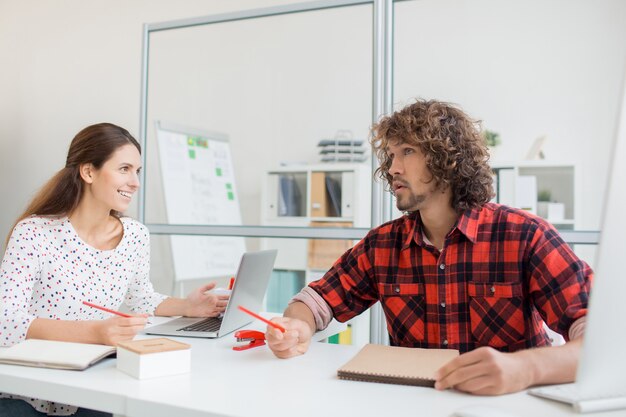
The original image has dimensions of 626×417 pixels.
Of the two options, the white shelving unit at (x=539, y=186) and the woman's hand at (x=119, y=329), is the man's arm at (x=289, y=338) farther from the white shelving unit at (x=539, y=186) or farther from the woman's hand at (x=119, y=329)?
the white shelving unit at (x=539, y=186)

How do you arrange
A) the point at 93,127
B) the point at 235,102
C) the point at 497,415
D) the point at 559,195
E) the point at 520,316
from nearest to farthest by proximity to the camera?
the point at 497,415
the point at 520,316
the point at 93,127
the point at 559,195
the point at 235,102

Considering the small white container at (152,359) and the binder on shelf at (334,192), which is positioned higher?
the binder on shelf at (334,192)

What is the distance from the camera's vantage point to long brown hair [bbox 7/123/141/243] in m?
1.62

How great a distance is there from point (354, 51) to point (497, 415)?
3.82 m

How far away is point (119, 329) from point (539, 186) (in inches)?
122

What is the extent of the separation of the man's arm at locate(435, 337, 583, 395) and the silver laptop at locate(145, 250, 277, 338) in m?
0.59

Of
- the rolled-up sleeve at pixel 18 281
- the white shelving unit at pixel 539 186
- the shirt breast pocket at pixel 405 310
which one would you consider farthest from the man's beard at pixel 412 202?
the white shelving unit at pixel 539 186

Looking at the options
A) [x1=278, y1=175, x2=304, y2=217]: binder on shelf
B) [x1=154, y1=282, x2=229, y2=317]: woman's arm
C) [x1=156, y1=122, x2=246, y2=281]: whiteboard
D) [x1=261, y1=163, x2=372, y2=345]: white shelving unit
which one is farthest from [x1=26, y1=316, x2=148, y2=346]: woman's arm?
[x1=278, y1=175, x2=304, y2=217]: binder on shelf

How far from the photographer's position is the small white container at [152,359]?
0.99 metres

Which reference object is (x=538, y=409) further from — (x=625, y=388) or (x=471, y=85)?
(x=471, y=85)

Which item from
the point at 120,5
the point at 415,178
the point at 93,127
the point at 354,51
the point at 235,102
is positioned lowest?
the point at 415,178

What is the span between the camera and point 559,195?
12.0 feet

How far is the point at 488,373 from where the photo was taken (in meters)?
0.88

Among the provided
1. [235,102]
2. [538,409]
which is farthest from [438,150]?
[235,102]
